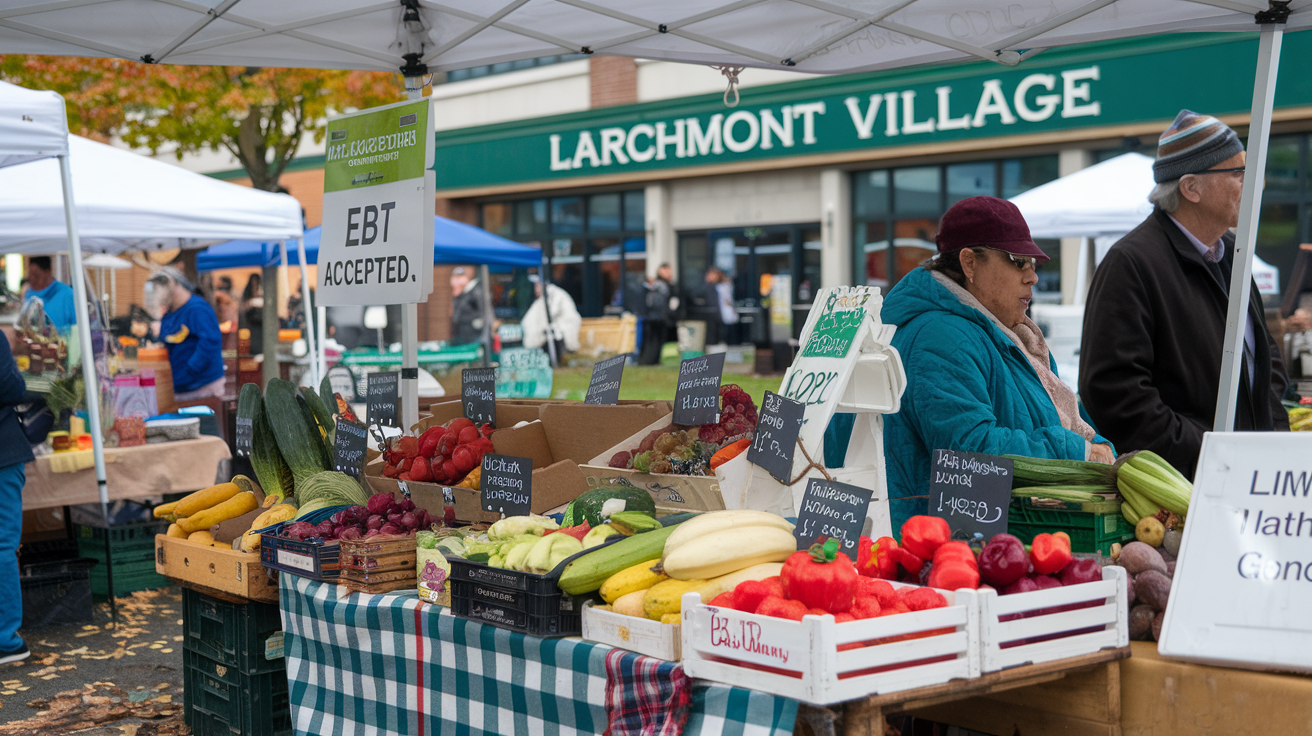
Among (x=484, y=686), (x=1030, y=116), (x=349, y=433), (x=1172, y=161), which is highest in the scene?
(x=1030, y=116)

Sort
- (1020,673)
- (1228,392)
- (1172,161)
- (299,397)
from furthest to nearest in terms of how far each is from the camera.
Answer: (299,397) < (1172,161) < (1228,392) < (1020,673)

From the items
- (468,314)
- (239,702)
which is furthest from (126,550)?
(468,314)

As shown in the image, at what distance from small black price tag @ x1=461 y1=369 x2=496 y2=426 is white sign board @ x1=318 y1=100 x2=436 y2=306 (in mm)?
455

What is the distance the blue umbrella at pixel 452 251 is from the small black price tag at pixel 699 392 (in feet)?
28.4

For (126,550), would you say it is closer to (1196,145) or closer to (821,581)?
(821,581)

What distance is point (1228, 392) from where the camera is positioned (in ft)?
11.5

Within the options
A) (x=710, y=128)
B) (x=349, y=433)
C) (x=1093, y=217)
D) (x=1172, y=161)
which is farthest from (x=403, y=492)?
(x=710, y=128)

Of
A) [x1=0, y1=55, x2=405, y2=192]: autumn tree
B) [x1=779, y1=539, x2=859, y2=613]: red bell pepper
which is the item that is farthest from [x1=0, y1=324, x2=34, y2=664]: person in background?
[x1=0, y1=55, x2=405, y2=192]: autumn tree

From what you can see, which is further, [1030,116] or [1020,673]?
[1030,116]

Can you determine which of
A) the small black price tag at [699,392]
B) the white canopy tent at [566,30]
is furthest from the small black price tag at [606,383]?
the white canopy tent at [566,30]

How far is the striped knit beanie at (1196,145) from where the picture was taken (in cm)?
370

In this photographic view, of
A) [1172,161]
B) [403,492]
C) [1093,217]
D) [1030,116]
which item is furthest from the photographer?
[1030,116]

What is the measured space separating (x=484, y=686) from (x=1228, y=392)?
2365mm

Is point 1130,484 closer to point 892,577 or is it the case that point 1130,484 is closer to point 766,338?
point 892,577
